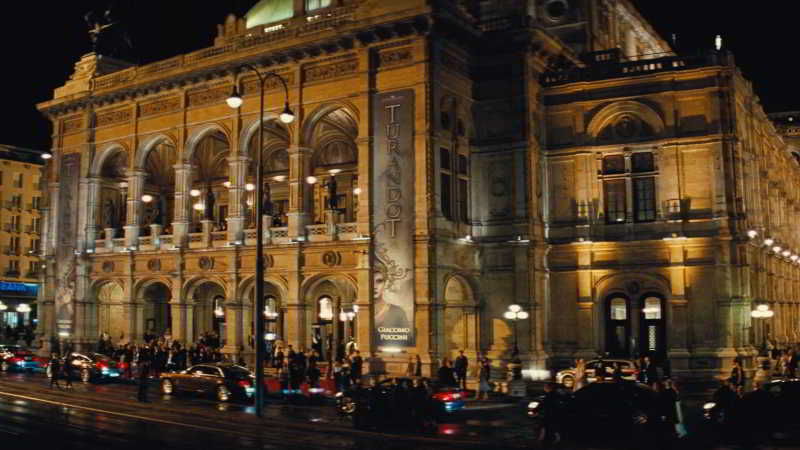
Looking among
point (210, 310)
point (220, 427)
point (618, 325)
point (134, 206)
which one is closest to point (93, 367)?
point (210, 310)

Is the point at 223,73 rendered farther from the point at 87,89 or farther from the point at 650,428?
the point at 650,428

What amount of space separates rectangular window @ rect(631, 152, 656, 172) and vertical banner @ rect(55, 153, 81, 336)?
97.6 ft

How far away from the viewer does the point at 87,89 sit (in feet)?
156

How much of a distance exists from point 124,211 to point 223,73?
1251 cm

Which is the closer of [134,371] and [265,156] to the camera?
[134,371]

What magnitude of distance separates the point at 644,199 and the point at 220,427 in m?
23.1

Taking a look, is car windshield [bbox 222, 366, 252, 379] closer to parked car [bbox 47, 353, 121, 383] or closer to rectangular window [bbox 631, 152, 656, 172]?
parked car [bbox 47, 353, 121, 383]

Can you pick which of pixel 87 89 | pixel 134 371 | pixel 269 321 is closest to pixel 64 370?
pixel 134 371

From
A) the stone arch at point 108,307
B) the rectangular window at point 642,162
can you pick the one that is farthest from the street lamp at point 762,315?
the stone arch at point 108,307

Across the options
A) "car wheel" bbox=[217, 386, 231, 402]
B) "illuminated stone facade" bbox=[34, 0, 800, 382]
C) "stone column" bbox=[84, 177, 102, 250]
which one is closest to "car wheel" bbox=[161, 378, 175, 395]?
"car wheel" bbox=[217, 386, 231, 402]

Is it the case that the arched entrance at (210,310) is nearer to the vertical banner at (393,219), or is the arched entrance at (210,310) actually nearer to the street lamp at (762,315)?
the vertical banner at (393,219)

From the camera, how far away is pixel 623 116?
38.7 metres

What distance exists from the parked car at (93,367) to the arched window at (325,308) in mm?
10205

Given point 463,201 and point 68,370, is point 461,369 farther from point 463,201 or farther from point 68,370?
point 68,370
